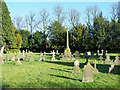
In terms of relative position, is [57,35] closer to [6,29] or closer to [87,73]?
[6,29]

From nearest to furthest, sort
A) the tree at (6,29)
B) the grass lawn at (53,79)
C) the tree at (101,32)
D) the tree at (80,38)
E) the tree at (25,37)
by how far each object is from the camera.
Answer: the grass lawn at (53,79), the tree at (101,32), the tree at (80,38), the tree at (6,29), the tree at (25,37)

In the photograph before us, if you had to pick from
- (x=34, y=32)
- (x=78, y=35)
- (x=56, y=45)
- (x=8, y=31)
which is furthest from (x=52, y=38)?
(x=34, y=32)

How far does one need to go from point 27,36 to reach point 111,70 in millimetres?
41523

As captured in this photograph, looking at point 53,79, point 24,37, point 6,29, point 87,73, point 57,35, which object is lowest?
point 53,79

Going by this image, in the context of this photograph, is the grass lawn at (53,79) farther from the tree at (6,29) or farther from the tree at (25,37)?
the tree at (25,37)

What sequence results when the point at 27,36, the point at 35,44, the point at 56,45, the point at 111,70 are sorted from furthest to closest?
the point at 27,36
the point at 35,44
the point at 56,45
the point at 111,70

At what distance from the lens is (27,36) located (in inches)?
1897

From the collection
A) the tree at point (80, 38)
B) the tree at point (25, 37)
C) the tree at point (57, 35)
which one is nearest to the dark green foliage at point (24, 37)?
the tree at point (25, 37)

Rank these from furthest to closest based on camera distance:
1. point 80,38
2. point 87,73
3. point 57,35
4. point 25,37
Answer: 1. point 25,37
2. point 57,35
3. point 80,38
4. point 87,73

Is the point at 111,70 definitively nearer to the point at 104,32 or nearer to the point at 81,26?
the point at 104,32

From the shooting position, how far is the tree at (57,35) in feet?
103

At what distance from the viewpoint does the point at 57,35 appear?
1265 inches

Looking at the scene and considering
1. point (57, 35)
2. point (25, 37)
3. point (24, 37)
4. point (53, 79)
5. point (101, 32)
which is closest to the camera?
point (53, 79)

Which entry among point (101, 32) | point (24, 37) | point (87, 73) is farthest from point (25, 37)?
point (87, 73)
